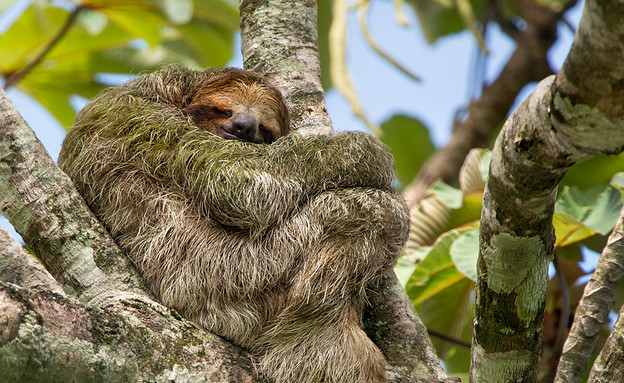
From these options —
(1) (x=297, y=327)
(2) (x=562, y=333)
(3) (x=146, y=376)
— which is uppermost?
(3) (x=146, y=376)

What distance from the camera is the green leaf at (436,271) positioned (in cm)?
596

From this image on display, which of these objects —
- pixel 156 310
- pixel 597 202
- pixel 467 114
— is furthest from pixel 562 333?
pixel 467 114

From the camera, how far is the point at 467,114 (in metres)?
11.3

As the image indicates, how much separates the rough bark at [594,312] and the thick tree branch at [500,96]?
5703 millimetres

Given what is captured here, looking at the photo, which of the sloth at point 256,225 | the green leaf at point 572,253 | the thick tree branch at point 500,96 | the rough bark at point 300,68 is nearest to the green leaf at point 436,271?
the rough bark at point 300,68

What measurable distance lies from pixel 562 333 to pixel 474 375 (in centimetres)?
296

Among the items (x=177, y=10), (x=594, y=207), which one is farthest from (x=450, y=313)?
(x=177, y=10)

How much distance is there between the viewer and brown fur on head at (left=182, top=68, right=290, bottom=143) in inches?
198

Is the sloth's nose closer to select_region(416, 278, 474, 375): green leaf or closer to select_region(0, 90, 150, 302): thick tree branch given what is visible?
select_region(0, 90, 150, 302): thick tree branch

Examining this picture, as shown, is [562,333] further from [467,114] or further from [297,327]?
[467,114]

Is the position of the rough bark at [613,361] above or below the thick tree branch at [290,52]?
below

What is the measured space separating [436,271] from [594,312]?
6.61 feet

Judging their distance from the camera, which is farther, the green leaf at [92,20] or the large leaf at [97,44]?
the large leaf at [97,44]

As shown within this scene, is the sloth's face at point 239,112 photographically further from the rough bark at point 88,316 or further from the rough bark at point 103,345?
the rough bark at point 103,345
